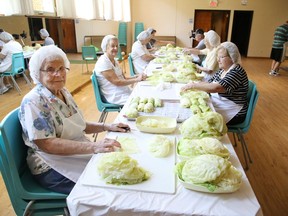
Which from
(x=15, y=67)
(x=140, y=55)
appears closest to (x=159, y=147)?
(x=140, y=55)

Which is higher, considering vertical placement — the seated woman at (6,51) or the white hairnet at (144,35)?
the white hairnet at (144,35)

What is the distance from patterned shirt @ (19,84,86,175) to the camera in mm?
1145

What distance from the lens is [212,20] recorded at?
9.73 metres

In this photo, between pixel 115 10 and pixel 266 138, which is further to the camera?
pixel 115 10

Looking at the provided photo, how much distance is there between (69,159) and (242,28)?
11.0m

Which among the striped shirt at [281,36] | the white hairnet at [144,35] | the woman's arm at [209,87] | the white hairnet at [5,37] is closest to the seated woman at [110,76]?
the woman's arm at [209,87]

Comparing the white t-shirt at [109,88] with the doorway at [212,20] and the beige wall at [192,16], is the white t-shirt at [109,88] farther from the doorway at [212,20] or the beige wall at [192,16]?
the doorway at [212,20]

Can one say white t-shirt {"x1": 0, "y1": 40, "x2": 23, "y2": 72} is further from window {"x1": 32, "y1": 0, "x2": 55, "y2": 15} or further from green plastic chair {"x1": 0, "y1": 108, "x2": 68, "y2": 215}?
green plastic chair {"x1": 0, "y1": 108, "x2": 68, "y2": 215}

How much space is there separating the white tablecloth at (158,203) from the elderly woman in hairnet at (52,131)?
305 mm

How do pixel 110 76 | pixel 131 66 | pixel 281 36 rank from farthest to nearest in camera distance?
pixel 281 36, pixel 131 66, pixel 110 76

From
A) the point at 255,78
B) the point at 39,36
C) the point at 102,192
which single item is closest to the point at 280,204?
the point at 102,192

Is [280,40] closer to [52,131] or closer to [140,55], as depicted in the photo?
[140,55]

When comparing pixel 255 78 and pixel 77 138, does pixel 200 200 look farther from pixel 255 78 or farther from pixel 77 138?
pixel 255 78

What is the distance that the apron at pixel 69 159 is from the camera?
4.08 ft
